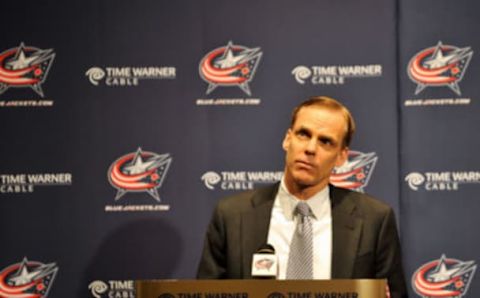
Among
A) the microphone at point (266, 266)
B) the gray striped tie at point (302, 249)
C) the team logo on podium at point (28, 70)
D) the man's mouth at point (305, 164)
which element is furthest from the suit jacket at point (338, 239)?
the team logo on podium at point (28, 70)

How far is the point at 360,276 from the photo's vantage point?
316 cm

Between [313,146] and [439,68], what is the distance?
1.44 m

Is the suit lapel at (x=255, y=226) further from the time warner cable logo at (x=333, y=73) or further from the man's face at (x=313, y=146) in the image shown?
the time warner cable logo at (x=333, y=73)

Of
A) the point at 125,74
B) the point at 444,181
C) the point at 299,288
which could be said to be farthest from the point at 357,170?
the point at 299,288

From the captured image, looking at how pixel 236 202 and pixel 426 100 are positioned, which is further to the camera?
pixel 426 100

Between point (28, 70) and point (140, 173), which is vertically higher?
point (28, 70)

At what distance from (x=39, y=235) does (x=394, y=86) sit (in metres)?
2.36

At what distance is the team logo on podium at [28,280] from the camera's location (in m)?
4.31

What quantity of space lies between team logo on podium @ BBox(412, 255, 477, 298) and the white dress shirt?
119cm

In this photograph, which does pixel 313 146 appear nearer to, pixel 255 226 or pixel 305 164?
pixel 305 164

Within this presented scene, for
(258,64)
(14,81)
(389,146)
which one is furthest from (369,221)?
(14,81)

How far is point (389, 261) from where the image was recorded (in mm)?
3180

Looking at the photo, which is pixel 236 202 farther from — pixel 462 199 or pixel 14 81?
pixel 14 81

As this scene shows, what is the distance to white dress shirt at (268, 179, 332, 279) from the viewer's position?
3.20m
